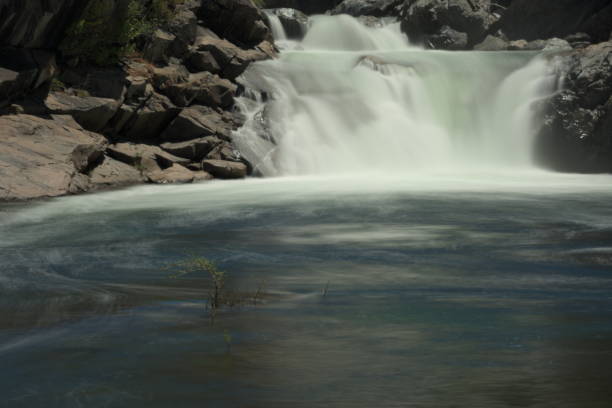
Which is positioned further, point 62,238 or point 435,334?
point 62,238

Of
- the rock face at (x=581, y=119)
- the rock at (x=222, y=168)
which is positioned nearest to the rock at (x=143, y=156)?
the rock at (x=222, y=168)

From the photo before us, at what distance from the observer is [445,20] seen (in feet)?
107

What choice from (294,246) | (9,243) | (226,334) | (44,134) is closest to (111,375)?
(226,334)

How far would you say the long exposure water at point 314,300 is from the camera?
15.0ft

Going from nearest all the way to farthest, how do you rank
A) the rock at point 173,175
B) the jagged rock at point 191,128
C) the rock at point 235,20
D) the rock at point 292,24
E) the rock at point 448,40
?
the rock at point 173,175
the jagged rock at point 191,128
the rock at point 235,20
the rock at point 292,24
the rock at point 448,40

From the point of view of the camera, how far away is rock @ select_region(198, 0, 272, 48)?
2434cm

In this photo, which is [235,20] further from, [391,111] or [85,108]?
[85,108]

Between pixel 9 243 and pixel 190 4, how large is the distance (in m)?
14.5

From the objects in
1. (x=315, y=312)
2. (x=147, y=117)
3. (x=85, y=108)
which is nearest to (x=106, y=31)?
(x=147, y=117)

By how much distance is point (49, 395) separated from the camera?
175 inches

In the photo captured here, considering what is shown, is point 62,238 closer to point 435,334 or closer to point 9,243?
point 9,243

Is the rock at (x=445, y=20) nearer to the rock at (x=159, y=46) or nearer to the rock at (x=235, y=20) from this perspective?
the rock at (x=235, y=20)

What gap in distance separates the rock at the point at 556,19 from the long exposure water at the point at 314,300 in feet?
51.9

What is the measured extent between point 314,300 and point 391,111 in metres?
17.3
